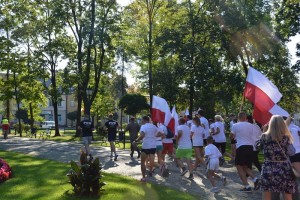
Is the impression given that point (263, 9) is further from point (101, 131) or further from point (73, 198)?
point (73, 198)

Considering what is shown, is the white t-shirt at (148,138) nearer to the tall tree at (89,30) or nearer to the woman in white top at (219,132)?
the woman in white top at (219,132)

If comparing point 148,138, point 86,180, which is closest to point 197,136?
point 148,138

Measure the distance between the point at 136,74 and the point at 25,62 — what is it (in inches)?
702

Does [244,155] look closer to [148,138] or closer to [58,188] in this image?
[148,138]

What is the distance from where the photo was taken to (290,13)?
78.8 ft

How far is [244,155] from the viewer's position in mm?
10250

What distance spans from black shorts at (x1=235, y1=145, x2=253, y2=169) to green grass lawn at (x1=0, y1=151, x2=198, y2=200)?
1.66 meters

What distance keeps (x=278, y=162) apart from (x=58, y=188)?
5.64 m

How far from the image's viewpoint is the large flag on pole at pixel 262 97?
8.53 metres

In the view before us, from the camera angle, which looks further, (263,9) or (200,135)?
(263,9)

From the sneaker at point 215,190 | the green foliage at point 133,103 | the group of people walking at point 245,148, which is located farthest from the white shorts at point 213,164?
the green foliage at point 133,103

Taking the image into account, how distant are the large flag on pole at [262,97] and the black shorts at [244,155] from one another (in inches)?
62.8

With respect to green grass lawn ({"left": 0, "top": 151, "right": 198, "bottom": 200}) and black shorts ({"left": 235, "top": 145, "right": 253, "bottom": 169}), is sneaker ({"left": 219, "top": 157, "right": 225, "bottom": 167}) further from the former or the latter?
black shorts ({"left": 235, "top": 145, "right": 253, "bottom": 169})

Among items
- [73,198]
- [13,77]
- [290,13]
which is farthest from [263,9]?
[73,198]
